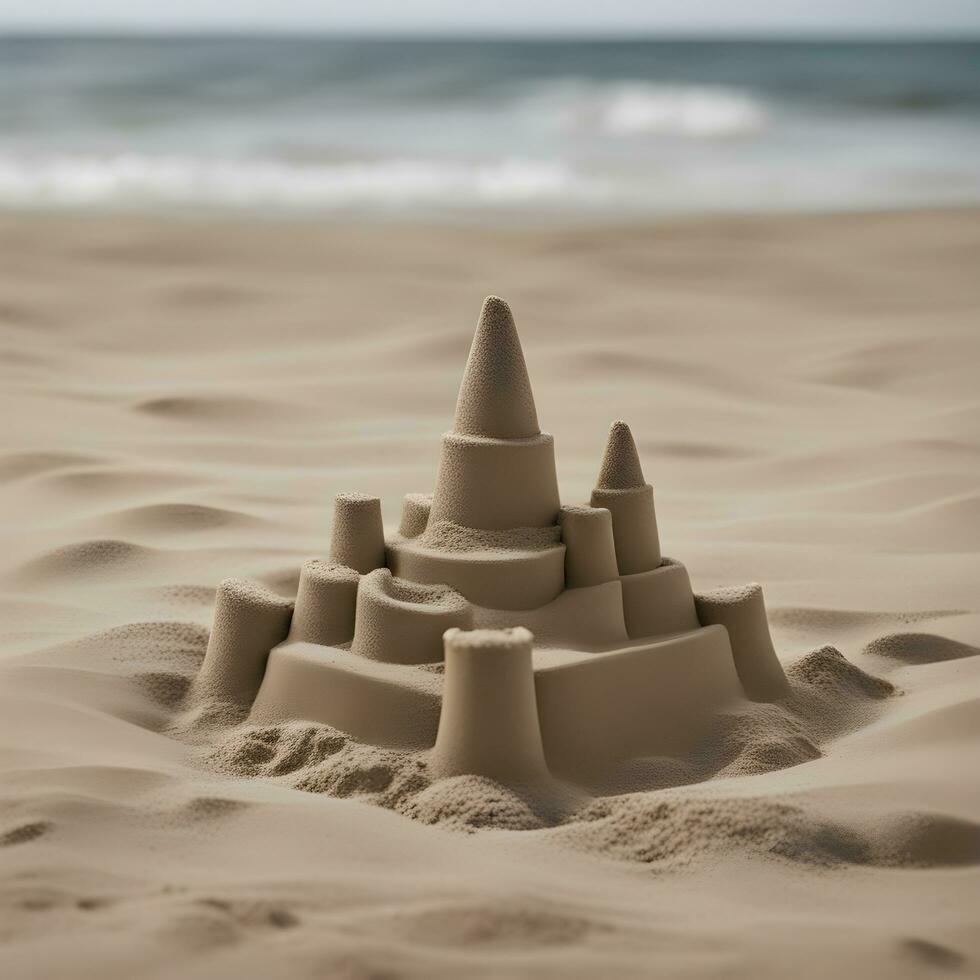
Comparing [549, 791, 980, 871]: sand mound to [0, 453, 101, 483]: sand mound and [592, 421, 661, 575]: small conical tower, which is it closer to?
[592, 421, 661, 575]: small conical tower

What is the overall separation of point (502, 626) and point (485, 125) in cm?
1728

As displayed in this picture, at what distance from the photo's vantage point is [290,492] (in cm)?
515

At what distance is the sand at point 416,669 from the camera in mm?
2068

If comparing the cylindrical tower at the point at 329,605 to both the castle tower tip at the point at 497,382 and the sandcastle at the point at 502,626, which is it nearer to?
the sandcastle at the point at 502,626

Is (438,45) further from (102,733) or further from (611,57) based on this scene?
(102,733)

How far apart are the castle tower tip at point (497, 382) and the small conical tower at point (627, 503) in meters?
0.21

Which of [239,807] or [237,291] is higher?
[237,291]

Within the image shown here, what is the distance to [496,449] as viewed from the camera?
116 inches

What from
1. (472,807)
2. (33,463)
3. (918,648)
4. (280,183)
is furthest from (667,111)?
(472,807)

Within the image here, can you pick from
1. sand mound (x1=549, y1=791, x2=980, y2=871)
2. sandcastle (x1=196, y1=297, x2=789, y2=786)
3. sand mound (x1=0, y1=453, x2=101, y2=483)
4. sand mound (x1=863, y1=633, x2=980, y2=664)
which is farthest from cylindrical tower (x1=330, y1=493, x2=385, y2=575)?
sand mound (x1=0, y1=453, x2=101, y2=483)

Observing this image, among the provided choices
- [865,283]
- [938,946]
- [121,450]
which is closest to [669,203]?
[865,283]

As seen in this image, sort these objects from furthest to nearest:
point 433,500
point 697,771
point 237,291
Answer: point 237,291
point 433,500
point 697,771

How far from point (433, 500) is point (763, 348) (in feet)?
16.9

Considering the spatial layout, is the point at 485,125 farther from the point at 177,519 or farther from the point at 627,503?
the point at 627,503
